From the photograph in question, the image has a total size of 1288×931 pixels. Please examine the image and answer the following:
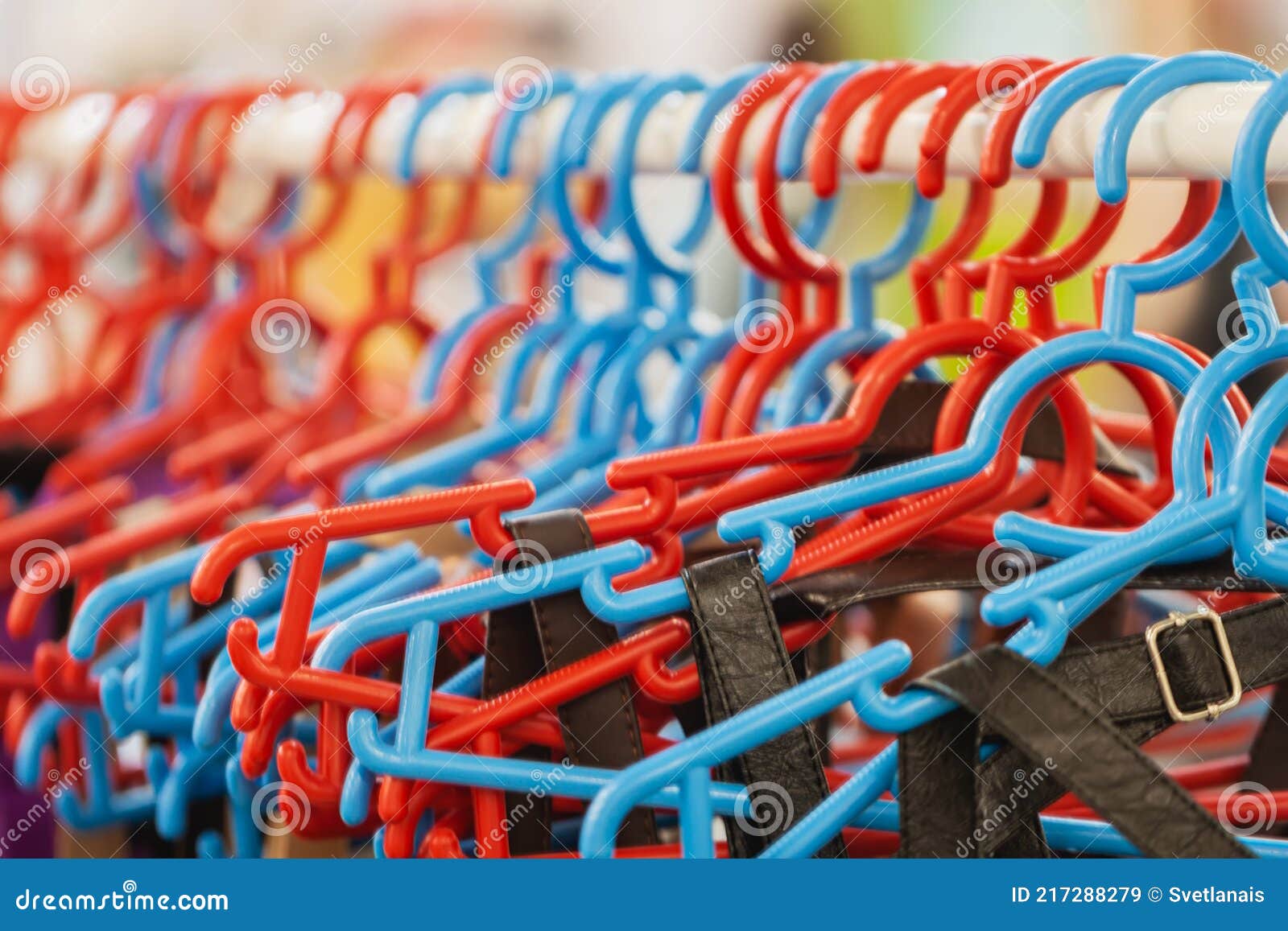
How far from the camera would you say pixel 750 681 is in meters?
0.67

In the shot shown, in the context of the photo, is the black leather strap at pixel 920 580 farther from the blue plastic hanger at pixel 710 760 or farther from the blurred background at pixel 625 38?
the blurred background at pixel 625 38

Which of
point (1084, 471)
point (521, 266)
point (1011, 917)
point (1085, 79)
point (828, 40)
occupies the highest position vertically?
point (828, 40)

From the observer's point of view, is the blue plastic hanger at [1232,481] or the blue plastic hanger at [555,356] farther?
the blue plastic hanger at [555,356]

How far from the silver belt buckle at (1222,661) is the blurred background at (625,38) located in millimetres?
1846

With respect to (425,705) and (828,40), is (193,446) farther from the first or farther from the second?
(828,40)

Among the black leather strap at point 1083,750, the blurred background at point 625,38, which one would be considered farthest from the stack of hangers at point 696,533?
the blurred background at point 625,38

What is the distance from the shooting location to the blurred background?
2.54 meters

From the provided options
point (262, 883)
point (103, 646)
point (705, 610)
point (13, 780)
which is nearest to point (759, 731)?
point (705, 610)

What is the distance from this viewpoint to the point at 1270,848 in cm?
67

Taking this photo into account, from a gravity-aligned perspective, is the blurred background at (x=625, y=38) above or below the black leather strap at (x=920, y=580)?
above

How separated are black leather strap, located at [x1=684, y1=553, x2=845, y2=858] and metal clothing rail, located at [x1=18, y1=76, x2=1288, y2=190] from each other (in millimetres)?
286

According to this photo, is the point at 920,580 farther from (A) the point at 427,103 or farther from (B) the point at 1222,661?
(A) the point at 427,103

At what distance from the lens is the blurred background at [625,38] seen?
2.54 m

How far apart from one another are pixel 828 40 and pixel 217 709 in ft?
7.61
